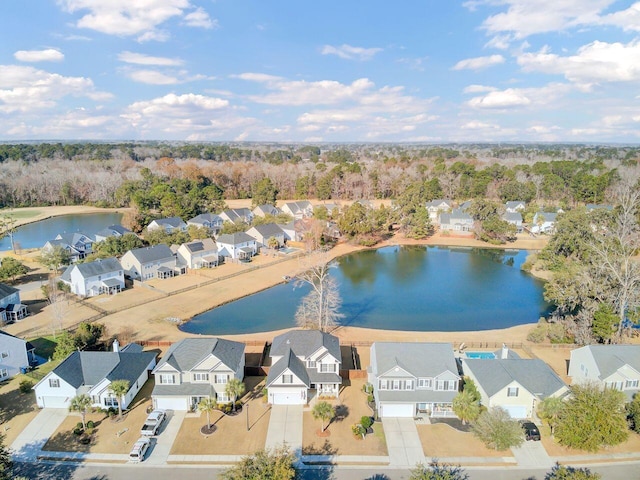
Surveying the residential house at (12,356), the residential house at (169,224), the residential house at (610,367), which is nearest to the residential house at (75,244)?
the residential house at (169,224)

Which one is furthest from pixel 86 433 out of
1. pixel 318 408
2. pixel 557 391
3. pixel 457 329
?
pixel 457 329

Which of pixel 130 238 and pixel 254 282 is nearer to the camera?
pixel 254 282

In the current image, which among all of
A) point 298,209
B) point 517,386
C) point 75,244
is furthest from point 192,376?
point 298,209

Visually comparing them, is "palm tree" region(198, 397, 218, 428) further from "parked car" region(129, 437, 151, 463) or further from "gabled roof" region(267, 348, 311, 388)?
"gabled roof" region(267, 348, 311, 388)

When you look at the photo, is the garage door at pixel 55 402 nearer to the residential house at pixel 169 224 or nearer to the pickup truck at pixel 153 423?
the pickup truck at pixel 153 423

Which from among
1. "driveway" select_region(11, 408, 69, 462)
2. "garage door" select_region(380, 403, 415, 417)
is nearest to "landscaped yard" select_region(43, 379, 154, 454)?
"driveway" select_region(11, 408, 69, 462)

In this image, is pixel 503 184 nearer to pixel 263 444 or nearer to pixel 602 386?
pixel 602 386

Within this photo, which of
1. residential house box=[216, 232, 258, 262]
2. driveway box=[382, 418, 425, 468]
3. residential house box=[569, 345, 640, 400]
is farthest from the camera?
residential house box=[216, 232, 258, 262]
